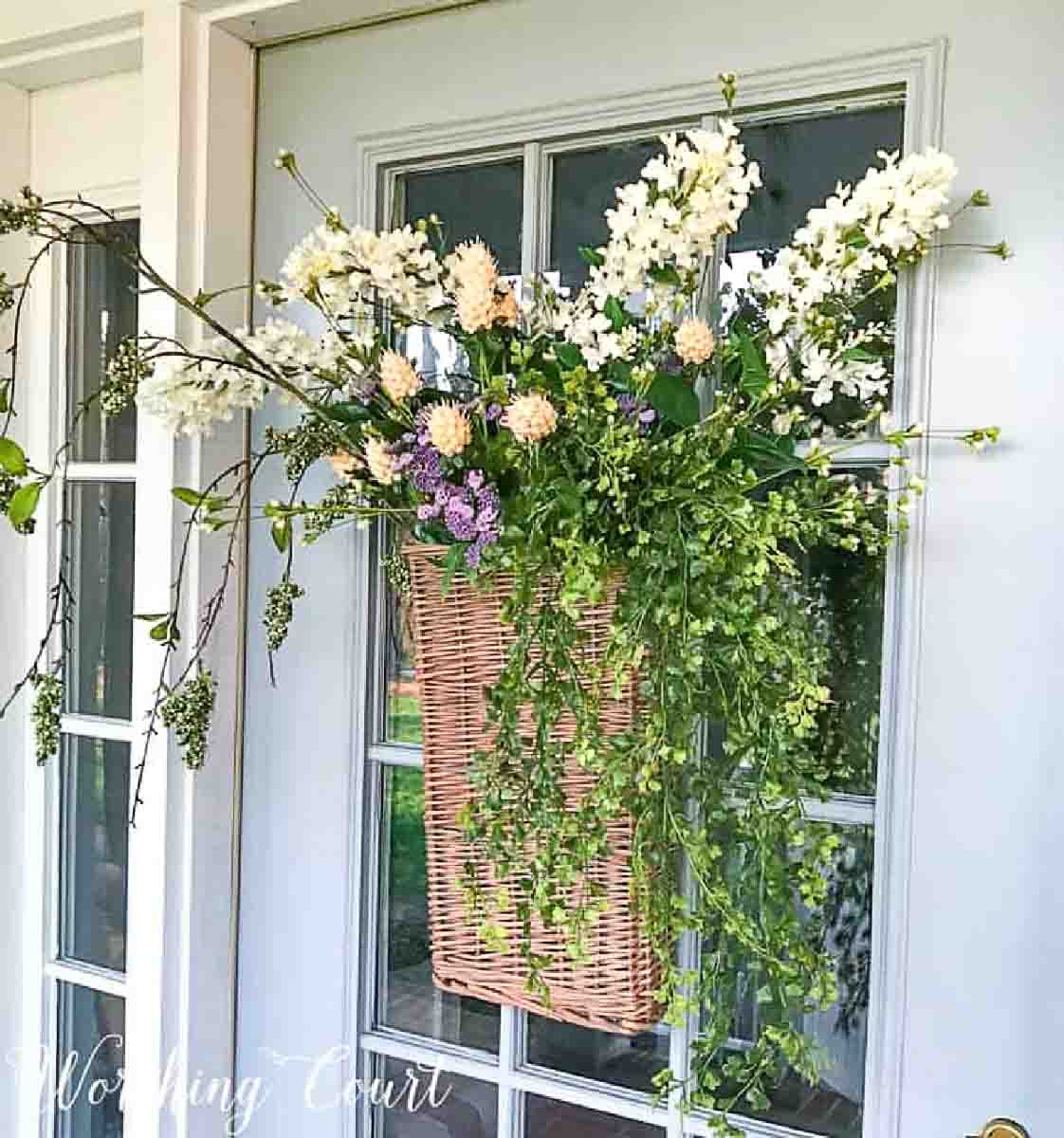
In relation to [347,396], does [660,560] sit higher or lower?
lower

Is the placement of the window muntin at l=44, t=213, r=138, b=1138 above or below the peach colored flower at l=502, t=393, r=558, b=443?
below

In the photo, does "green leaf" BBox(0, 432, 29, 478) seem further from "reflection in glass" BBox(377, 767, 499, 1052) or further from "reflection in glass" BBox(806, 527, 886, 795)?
"reflection in glass" BBox(806, 527, 886, 795)

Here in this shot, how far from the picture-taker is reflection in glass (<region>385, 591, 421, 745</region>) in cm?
123

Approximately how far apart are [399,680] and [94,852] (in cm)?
49

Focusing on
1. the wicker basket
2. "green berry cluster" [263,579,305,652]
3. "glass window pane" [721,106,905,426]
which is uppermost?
"glass window pane" [721,106,905,426]

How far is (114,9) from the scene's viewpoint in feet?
4.02

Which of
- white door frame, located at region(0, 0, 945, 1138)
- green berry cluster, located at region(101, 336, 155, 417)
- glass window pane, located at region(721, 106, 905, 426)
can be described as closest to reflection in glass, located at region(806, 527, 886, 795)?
glass window pane, located at region(721, 106, 905, 426)

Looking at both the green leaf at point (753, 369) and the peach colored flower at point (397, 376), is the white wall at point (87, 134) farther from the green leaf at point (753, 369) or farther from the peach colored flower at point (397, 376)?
the green leaf at point (753, 369)

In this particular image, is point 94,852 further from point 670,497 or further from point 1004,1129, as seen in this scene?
point 1004,1129

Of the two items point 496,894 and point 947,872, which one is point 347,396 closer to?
point 496,894

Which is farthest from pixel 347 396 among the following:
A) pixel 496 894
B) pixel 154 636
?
pixel 496 894

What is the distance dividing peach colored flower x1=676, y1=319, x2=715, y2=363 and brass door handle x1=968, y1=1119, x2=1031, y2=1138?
64 centimetres

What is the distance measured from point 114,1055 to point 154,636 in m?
0.65

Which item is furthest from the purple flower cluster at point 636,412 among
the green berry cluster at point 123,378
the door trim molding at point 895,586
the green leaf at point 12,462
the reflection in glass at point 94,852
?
the reflection in glass at point 94,852
